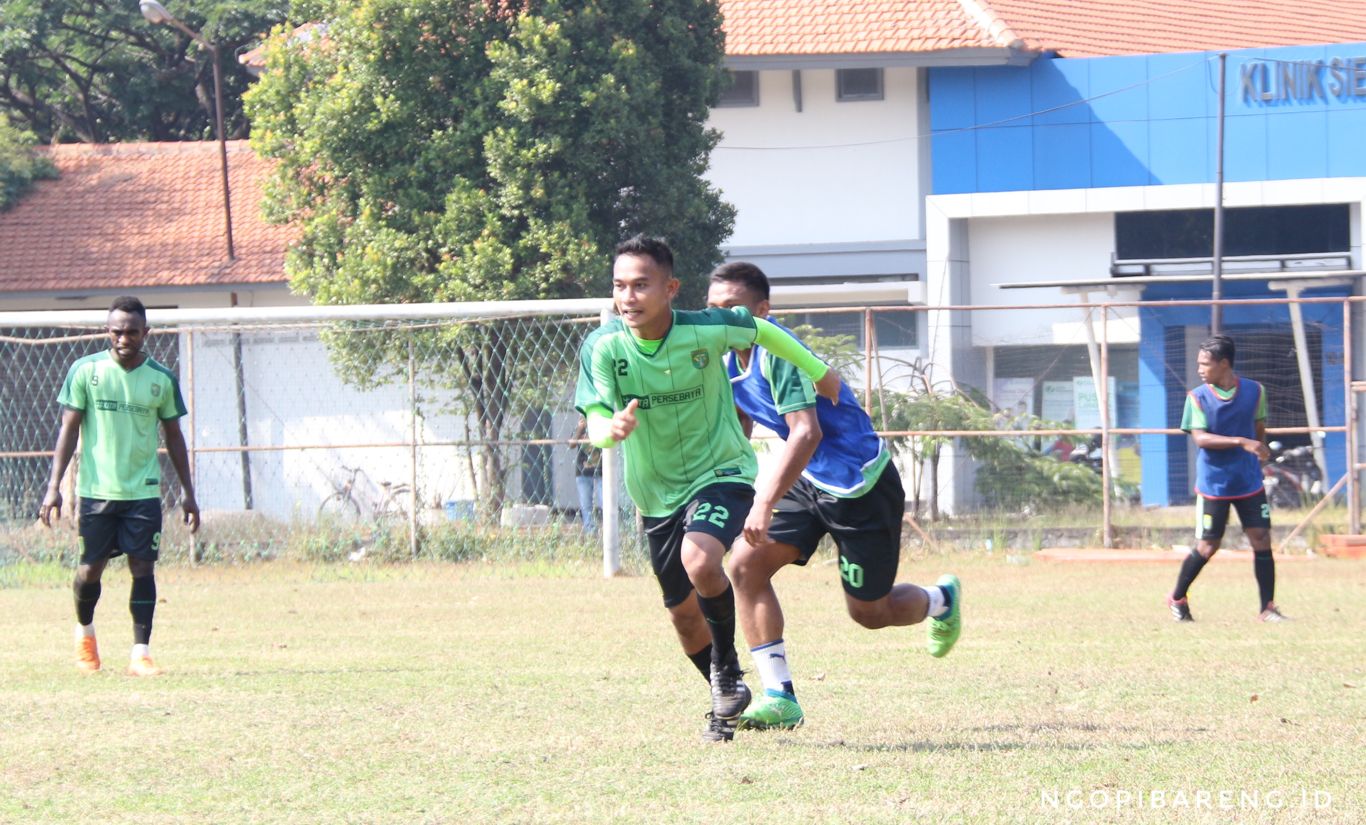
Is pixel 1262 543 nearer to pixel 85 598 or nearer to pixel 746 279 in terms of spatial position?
pixel 746 279

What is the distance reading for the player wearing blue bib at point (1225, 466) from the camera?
34.3ft

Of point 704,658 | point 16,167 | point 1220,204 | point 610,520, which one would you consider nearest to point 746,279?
point 704,658

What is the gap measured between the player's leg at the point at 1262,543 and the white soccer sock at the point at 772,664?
531 centimetres

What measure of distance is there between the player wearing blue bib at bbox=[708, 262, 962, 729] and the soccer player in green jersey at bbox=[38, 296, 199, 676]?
368 centimetres

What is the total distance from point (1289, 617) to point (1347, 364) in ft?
21.0

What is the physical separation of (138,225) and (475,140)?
10611 mm

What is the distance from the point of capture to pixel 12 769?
5.77 m

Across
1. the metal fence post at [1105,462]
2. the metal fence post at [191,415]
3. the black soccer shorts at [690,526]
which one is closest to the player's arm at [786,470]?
the black soccer shorts at [690,526]

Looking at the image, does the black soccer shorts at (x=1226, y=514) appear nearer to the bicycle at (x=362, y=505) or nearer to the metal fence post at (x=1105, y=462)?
the metal fence post at (x=1105, y=462)

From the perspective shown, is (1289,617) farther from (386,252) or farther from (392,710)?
(386,252)

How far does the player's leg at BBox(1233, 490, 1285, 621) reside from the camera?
34.6ft

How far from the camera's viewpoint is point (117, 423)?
8.83m

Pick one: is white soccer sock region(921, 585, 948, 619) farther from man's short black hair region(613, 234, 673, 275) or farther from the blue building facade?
the blue building facade

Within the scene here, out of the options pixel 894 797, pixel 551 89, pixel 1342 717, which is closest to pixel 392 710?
pixel 894 797
